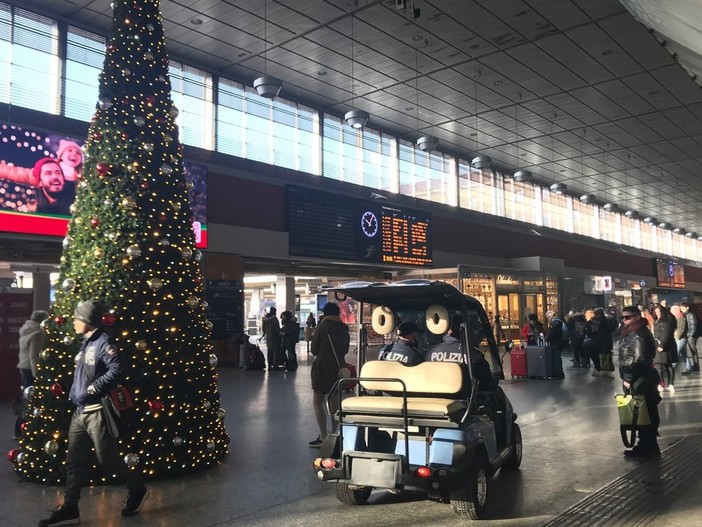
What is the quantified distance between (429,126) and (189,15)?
31.7ft

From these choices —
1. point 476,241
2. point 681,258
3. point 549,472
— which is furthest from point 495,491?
point 681,258

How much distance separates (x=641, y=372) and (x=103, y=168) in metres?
5.62

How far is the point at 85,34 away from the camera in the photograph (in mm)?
13180

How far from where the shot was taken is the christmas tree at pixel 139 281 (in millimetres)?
5105

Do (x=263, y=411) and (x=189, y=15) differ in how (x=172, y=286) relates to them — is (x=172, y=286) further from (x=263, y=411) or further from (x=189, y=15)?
(x=189, y=15)

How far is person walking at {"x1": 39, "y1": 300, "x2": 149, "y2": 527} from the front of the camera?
13.4ft

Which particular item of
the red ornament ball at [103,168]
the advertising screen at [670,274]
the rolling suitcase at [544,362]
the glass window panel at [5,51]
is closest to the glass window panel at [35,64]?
the glass window panel at [5,51]

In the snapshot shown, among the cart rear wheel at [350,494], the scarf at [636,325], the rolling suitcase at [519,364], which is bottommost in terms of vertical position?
the cart rear wheel at [350,494]

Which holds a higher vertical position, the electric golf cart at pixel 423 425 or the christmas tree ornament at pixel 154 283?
the christmas tree ornament at pixel 154 283

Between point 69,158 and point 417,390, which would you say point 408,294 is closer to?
point 417,390

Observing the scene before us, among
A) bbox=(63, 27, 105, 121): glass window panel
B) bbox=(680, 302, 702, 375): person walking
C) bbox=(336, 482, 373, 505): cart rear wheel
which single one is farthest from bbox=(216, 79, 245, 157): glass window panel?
bbox=(336, 482, 373, 505): cart rear wheel

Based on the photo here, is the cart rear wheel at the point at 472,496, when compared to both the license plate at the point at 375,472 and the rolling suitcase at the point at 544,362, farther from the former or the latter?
the rolling suitcase at the point at 544,362

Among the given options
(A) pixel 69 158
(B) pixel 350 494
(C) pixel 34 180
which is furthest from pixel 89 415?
(A) pixel 69 158

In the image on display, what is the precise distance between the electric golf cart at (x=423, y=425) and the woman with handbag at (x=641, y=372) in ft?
5.54
